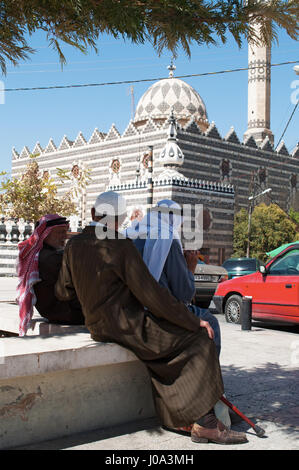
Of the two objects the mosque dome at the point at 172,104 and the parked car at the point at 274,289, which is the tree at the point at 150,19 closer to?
the parked car at the point at 274,289

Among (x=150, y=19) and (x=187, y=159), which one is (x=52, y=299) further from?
(x=187, y=159)

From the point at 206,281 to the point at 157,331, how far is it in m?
9.51

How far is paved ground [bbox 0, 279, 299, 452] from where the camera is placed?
150 inches

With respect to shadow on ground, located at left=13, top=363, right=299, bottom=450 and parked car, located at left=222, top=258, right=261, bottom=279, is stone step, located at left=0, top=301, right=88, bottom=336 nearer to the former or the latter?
shadow on ground, located at left=13, top=363, right=299, bottom=450

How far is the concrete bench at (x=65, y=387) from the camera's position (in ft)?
12.0

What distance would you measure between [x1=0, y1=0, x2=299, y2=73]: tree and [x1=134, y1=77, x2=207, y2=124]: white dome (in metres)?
32.4

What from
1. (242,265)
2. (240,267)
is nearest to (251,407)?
(240,267)

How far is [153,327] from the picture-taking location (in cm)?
383

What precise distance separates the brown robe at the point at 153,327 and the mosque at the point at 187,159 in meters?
23.1

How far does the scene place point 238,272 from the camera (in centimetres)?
1666

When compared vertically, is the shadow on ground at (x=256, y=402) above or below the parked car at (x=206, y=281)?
below

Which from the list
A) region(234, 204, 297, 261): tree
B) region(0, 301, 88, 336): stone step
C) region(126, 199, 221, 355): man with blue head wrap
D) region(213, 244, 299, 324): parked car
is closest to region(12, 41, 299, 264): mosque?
region(234, 204, 297, 261): tree

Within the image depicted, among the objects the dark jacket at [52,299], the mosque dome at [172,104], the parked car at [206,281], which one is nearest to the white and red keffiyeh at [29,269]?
the dark jacket at [52,299]
